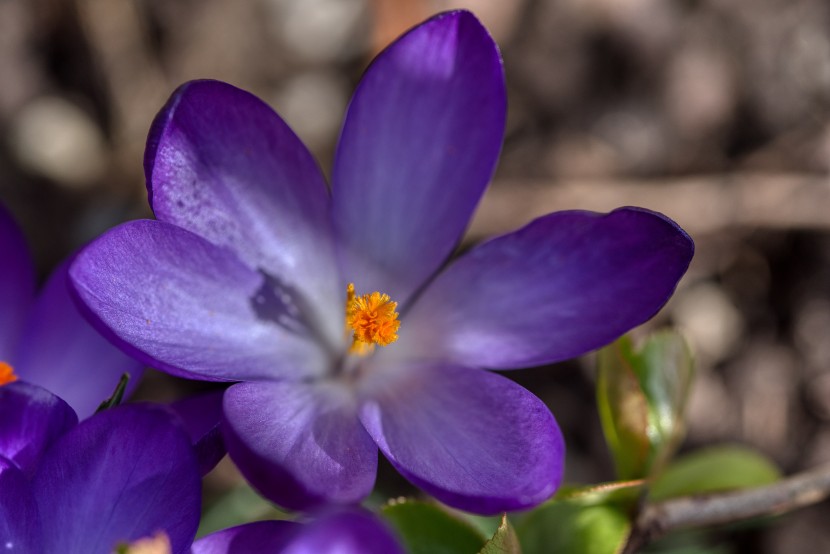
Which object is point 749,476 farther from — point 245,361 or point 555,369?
point 555,369

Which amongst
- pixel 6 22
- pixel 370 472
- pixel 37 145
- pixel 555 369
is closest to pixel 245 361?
pixel 370 472

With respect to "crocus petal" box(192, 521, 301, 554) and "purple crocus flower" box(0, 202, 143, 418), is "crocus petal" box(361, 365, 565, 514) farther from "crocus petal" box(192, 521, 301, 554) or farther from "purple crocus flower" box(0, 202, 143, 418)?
"purple crocus flower" box(0, 202, 143, 418)

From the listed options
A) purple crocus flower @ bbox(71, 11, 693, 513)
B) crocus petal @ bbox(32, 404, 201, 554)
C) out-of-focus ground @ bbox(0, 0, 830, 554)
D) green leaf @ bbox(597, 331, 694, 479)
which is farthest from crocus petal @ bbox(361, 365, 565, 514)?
out-of-focus ground @ bbox(0, 0, 830, 554)

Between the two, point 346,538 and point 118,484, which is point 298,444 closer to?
point 118,484

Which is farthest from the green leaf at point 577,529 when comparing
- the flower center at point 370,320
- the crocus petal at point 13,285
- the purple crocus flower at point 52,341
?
the crocus petal at point 13,285

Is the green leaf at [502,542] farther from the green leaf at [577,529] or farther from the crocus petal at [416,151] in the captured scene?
the crocus petal at [416,151]

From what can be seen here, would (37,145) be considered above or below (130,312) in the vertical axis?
below

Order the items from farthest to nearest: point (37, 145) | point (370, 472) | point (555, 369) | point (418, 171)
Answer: point (37, 145) → point (555, 369) → point (418, 171) → point (370, 472)
